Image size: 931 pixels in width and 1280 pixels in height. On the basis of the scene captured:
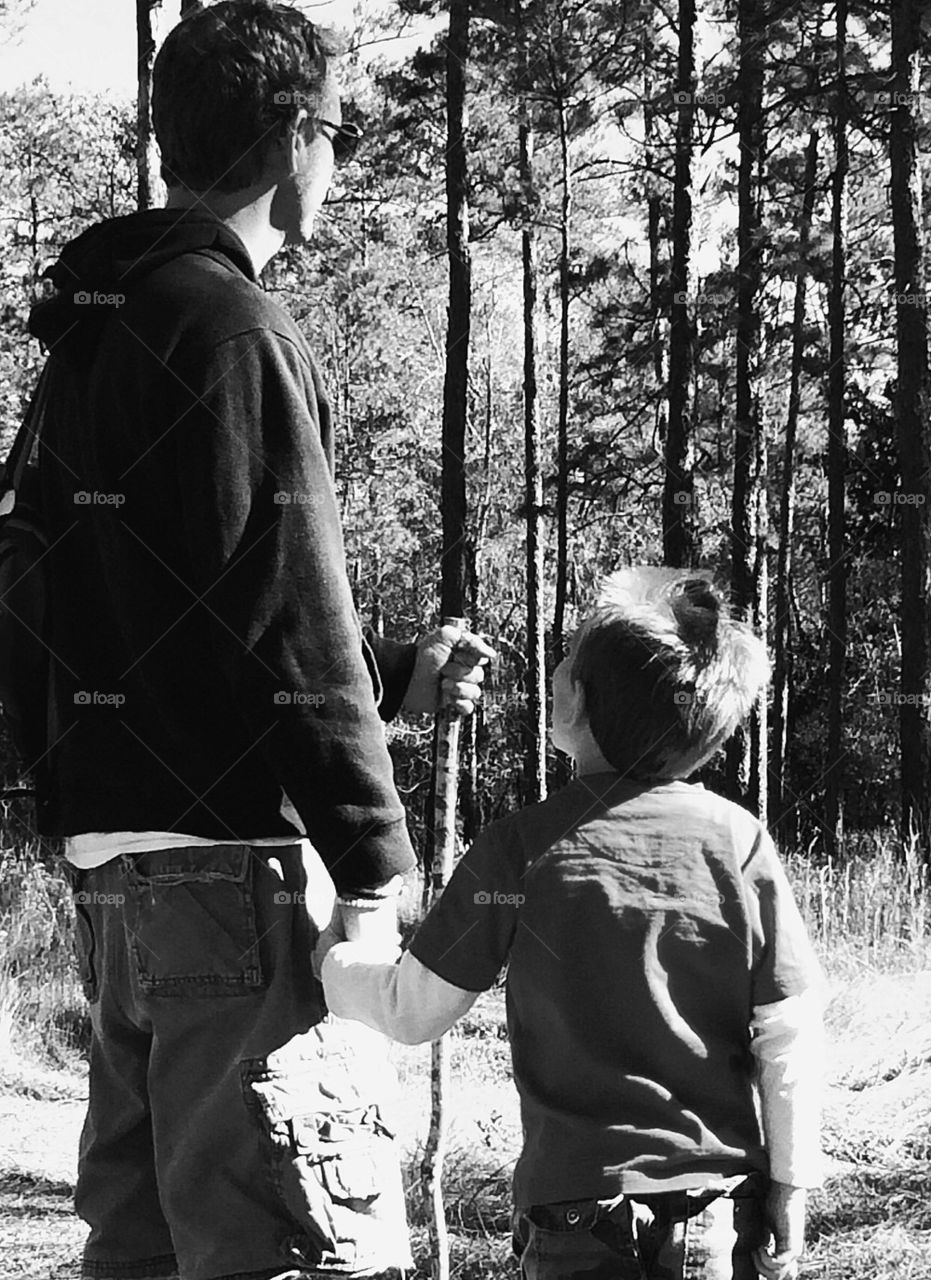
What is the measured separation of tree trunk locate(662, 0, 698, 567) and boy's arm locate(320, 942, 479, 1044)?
13.0 meters

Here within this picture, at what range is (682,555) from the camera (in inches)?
584

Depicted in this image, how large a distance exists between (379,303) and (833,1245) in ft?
73.9

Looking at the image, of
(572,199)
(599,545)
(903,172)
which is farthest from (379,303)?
(903,172)

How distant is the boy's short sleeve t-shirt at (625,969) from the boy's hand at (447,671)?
24cm

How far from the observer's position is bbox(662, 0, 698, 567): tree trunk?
14914mm

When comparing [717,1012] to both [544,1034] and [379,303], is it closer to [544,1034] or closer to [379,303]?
[544,1034]

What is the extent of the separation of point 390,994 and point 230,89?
3.85 ft

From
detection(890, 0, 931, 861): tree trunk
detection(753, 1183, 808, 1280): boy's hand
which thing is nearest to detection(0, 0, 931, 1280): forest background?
detection(890, 0, 931, 861): tree trunk

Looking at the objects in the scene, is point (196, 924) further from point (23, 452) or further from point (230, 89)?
point (230, 89)

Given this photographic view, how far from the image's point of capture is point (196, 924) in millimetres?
1842

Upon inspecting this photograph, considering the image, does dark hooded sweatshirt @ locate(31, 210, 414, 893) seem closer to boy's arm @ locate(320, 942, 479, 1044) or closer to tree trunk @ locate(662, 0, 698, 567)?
boy's arm @ locate(320, 942, 479, 1044)

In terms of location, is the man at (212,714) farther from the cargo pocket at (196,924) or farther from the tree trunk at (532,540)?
the tree trunk at (532,540)

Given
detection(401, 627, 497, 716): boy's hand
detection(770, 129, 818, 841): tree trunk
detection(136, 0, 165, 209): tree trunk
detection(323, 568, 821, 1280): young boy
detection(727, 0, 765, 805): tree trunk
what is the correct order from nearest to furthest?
1. detection(323, 568, 821, 1280): young boy
2. detection(401, 627, 497, 716): boy's hand
3. detection(136, 0, 165, 209): tree trunk
4. detection(727, 0, 765, 805): tree trunk
5. detection(770, 129, 818, 841): tree trunk

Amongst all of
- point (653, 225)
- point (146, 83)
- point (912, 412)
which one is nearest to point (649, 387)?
point (653, 225)
